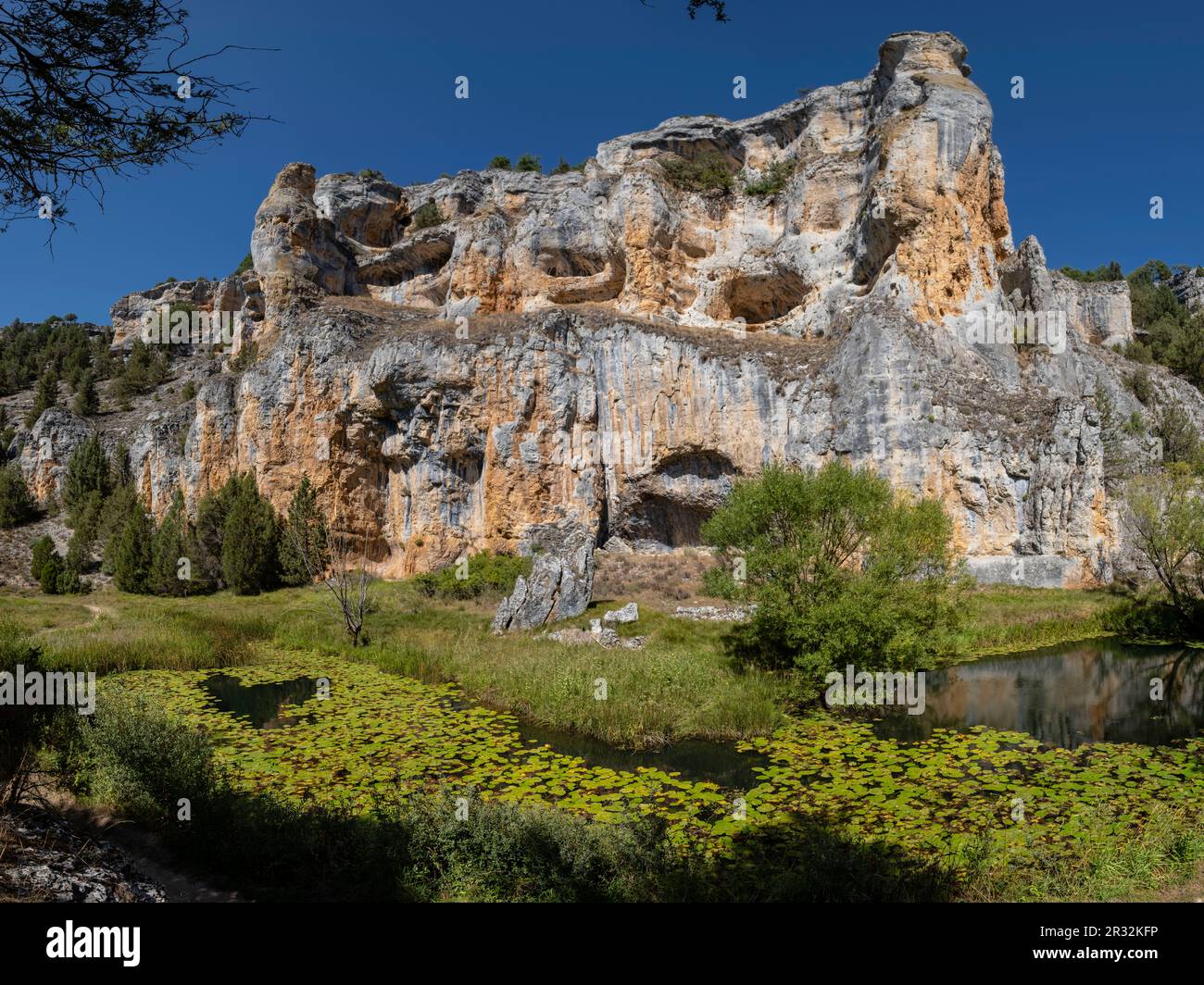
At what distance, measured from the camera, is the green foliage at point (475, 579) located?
90.5ft

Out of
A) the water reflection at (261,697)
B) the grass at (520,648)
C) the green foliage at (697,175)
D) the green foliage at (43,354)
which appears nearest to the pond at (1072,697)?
the grass at (520,648)

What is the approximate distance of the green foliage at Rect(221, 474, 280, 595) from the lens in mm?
32531

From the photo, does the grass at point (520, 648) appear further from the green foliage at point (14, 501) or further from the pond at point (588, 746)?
the green foliage at point (14, 501)

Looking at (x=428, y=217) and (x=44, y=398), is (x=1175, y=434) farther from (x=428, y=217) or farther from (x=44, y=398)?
(x=44, y=398)

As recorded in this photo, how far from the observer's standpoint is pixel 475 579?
92.8ft

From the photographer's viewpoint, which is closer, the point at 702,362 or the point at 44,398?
the point at 702,362

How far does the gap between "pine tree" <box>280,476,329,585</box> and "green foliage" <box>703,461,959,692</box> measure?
23890 mm

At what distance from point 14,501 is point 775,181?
51.5m

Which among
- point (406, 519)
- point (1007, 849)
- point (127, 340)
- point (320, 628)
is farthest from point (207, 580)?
point (127, 340)

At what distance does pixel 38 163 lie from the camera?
585 centimetres

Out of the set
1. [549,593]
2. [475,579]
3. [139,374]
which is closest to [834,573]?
[549,593]

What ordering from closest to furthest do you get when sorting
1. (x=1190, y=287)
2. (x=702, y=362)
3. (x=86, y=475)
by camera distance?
1. (x=702, y=362)
2. (x=86, y=475)
3. (x=1190, y=287)

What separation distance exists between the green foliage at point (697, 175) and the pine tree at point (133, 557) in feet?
114
